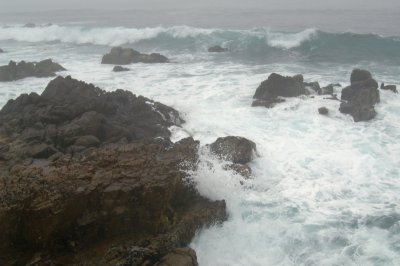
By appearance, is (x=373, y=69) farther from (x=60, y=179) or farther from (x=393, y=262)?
(x=60, y=179)

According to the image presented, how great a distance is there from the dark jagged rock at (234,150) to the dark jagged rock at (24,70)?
48.3 feet

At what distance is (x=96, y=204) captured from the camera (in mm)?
7121

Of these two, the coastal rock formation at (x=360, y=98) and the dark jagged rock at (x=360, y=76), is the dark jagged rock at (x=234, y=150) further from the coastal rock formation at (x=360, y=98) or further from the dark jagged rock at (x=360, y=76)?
the dark jagged rock at (x=360, y=76)

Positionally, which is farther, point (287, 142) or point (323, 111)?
point (323, 111)

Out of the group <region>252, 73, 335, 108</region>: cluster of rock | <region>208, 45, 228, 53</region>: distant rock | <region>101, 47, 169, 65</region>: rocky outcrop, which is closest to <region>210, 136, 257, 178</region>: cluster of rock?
<region>252, 73, 335, 108</region>: cluster of rock

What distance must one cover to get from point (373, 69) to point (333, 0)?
4638 cm

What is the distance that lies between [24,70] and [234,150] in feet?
52.3

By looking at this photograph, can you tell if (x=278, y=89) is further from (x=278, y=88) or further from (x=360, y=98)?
(x=360, y=98)

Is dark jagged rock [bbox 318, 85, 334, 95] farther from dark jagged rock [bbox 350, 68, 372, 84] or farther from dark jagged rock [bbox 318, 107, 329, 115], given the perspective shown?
dark jagged rock [bbox 318, 107, 329, 115]

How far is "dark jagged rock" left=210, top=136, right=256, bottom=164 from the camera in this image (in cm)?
1108

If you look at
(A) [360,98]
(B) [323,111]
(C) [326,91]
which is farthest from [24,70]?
(A) [360,98]

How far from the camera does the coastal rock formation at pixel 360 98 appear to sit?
1452cm

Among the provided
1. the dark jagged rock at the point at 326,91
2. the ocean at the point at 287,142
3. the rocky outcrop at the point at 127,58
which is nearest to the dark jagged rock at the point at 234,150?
the ocean at the point at 287,142

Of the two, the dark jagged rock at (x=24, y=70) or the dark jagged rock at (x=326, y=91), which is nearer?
the dark jagged rock at (x=326, y=91)
